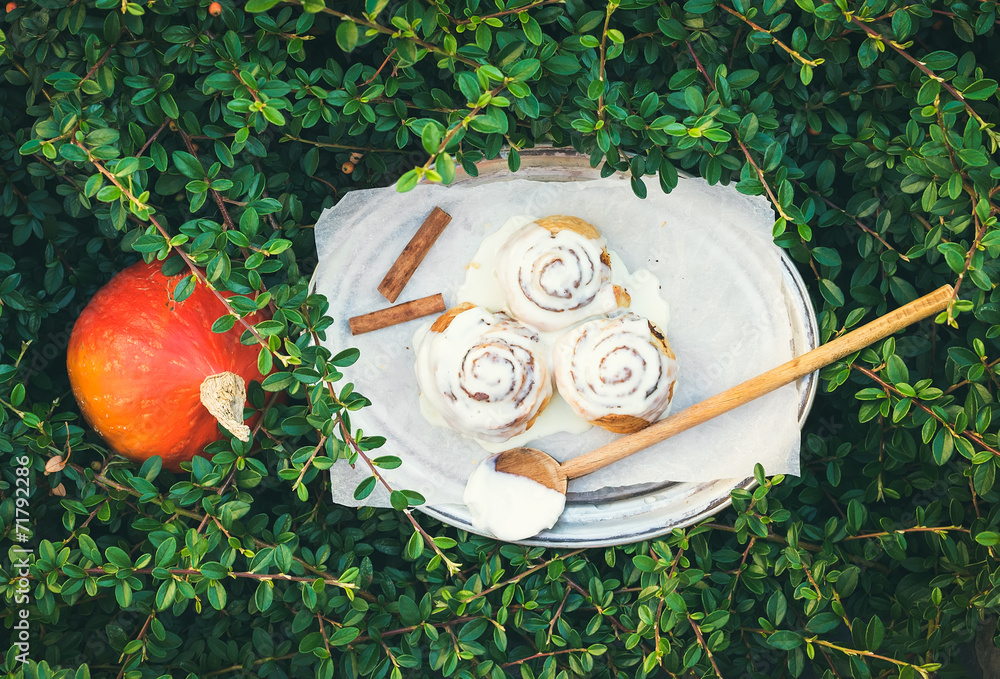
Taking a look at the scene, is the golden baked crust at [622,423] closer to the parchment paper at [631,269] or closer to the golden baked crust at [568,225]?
the parchment paper at [631,269]

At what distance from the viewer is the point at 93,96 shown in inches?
62.4

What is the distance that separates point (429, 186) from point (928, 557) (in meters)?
1.65

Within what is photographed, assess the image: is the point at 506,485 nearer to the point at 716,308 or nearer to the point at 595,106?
the point at 716,308

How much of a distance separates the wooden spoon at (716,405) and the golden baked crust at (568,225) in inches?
21.2

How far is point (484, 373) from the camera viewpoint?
1.78m

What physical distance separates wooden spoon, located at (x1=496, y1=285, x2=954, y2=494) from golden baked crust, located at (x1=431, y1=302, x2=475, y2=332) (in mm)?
389

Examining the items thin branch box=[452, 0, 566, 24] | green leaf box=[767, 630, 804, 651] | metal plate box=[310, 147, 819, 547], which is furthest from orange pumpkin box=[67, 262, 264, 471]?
green leaf box=[767, 630, 804, 651]

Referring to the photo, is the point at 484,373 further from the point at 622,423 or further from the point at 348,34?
the point at 348,34

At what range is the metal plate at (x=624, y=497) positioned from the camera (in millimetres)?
1877

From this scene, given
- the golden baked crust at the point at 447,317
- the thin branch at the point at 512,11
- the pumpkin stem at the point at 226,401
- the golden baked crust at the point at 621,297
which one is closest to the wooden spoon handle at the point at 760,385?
the golden baked crust at the point at 621,297

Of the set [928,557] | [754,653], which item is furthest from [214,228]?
[928,557]

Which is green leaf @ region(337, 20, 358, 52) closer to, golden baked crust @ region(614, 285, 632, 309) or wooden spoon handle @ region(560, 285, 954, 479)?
golden baked crust @ region(614, 285, 632, 309)

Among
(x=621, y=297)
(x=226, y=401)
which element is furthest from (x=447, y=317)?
(x=226, y=401)

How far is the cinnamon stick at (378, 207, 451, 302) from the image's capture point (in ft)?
6.33
